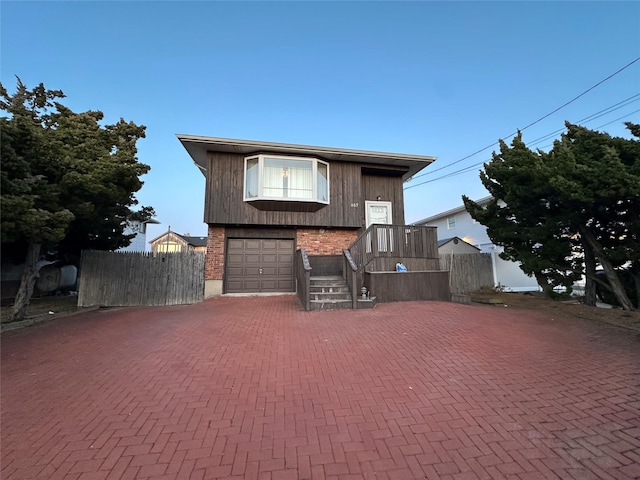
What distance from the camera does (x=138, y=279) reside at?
32.3 ft

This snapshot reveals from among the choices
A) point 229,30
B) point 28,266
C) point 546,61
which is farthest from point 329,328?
point 546,61

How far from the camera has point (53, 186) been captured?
22.5ft

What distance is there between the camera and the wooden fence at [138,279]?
31.7 feet

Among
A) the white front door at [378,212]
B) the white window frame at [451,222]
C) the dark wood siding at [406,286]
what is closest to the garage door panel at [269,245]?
the dark wood siding at [406,286]

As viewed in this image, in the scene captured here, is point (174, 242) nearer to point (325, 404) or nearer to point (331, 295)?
point (331, 295)

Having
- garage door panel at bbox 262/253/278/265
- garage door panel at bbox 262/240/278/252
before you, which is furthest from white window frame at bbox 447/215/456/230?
garage door panel at bbox 262/253/278/265

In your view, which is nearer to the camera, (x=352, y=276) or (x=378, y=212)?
(x=352, y=276)

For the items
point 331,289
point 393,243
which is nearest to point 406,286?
point 393,243

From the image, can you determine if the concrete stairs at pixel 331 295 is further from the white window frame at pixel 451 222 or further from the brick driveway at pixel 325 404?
the white window frame at pixel 451 222

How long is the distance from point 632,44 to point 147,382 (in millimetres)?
16066

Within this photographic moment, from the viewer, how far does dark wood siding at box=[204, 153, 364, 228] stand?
1064 centimetres

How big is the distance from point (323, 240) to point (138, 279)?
23.4ft

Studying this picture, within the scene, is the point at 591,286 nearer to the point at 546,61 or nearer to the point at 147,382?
the point at 546,61

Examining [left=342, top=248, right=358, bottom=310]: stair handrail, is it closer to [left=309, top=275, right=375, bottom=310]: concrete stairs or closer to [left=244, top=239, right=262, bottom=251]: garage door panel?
[left=309, top=275, right=375, bottom=310]: concrete stairs
